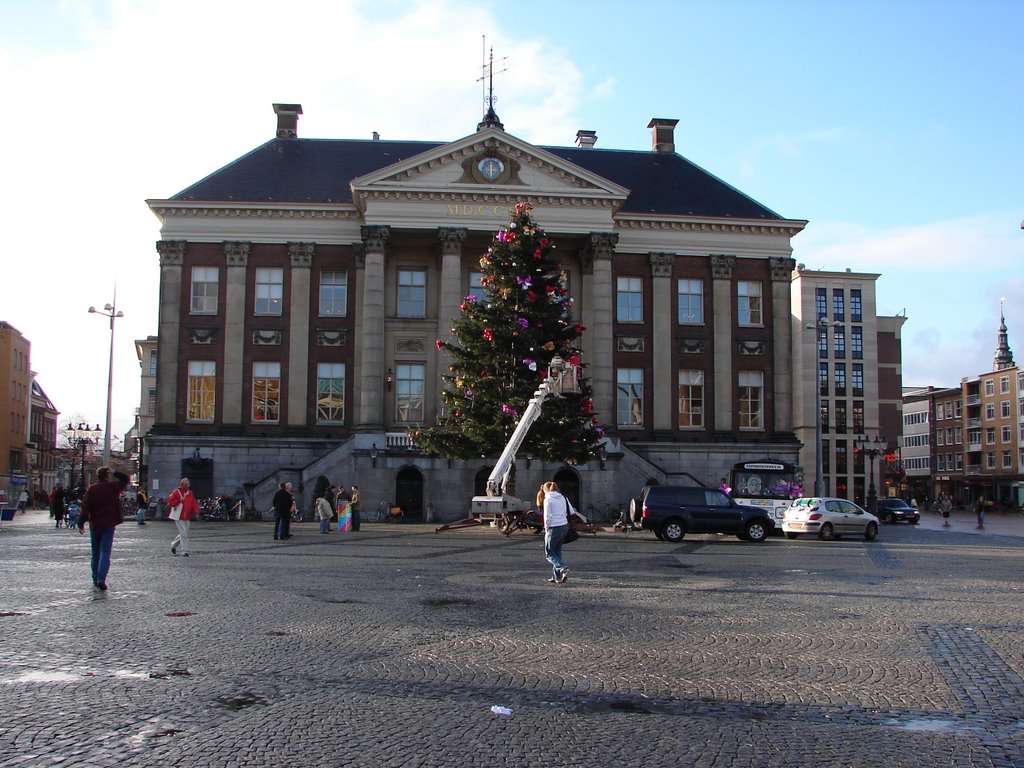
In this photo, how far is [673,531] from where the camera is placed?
30.3 m

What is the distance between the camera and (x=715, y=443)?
49750 millimetres

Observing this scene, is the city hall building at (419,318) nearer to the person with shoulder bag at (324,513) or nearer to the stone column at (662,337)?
the stone column at (662,337)

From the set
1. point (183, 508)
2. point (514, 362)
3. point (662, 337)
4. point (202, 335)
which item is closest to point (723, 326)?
point (662, 337)

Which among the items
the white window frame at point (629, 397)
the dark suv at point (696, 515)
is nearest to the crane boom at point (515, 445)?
the dark suv at point (696, 515)

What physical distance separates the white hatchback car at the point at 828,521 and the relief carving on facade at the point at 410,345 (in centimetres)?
2058

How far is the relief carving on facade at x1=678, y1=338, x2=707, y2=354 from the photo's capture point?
50750mm

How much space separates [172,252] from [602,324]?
71.3 ft

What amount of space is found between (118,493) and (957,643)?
11526 mm

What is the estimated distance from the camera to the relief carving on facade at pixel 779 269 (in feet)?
169

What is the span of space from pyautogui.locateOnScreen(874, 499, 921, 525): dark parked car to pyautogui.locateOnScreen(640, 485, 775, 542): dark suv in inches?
1318

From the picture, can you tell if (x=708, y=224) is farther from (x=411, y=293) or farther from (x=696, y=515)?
(x=696, y=515)

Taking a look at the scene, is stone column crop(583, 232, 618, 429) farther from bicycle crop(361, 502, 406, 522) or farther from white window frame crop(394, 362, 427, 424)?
bicycle crop(361, 502, 406, 522)

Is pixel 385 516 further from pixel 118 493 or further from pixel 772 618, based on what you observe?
pixel 772 618

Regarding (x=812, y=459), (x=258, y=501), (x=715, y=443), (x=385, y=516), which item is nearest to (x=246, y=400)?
(x=258, y=501)
